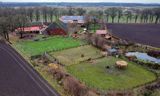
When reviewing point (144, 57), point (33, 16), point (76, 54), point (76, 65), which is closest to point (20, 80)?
point (76, 65)

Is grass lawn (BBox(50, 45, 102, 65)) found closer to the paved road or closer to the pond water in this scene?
the paved road

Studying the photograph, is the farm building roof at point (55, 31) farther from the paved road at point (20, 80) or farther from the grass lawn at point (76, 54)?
the paved road at point (20, 80)

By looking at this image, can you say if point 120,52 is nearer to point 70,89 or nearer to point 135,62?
point 135,62

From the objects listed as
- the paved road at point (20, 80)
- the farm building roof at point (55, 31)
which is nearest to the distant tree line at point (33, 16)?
the farm building roof at point (55, 31)

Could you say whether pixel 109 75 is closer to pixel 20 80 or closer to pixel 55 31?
pixel 20 80

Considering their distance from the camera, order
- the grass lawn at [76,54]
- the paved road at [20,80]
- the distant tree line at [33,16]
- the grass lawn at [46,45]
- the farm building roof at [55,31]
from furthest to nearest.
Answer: the farm building roof at [55,31], the distant tree line at [33,16], the grass lawn at [46,45], the grass lawn at [76,54], the paved road at [20,80]

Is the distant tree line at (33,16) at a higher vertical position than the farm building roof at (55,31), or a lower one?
higher

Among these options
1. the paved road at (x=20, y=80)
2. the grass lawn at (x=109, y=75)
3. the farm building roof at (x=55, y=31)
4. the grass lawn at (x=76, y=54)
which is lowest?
the paved road at (x=20, y=80)
